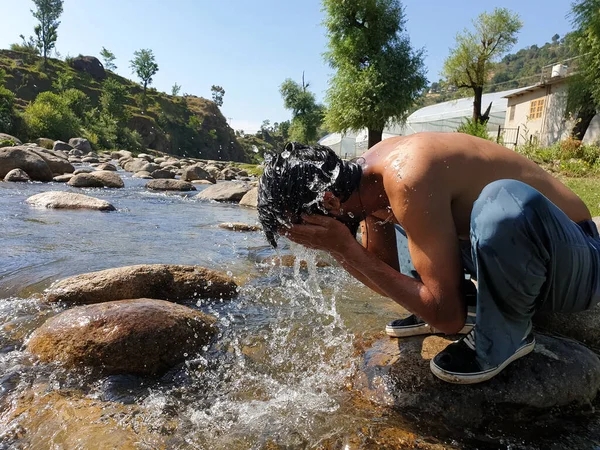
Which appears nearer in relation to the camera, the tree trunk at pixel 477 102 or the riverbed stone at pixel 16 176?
the riverbed stone at pixel 16 176

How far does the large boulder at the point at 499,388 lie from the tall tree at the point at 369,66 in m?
22.1

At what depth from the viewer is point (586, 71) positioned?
61.5 feet

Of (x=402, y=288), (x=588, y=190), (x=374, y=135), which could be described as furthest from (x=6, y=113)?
(x=402, y=288)

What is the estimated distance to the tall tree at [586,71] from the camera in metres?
17.9

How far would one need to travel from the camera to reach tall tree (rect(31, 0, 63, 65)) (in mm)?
72562

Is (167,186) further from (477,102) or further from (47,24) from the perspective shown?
(47,24)

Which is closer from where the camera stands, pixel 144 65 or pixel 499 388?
pixel 499 388

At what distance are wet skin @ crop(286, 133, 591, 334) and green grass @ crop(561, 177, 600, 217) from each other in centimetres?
745

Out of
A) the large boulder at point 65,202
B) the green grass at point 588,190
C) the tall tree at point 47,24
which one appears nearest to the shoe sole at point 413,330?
the green grass at point 588,190

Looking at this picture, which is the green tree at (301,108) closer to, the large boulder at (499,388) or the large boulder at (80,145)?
the large boulder at (80,145)

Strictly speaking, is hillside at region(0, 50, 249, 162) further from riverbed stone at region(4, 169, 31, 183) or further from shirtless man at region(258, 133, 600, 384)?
shirtless man at region(258, 133, 600, 384)

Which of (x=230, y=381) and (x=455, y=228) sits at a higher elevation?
(x=455, y=228)

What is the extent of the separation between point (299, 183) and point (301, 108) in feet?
168

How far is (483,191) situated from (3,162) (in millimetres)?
15090
